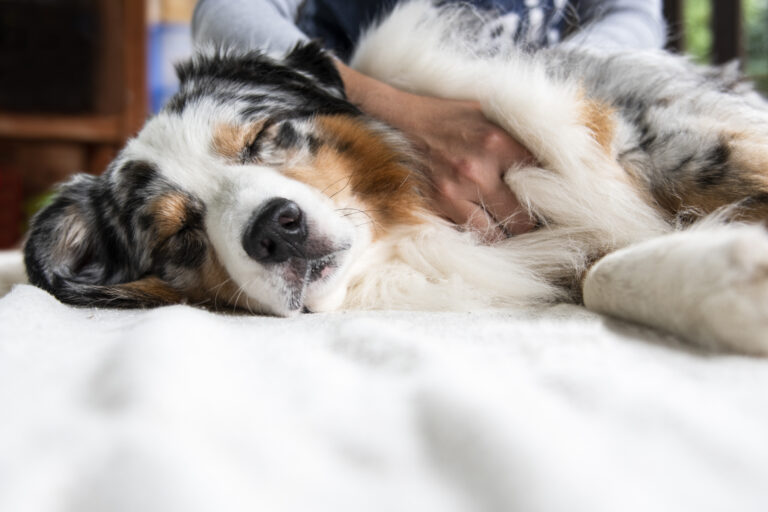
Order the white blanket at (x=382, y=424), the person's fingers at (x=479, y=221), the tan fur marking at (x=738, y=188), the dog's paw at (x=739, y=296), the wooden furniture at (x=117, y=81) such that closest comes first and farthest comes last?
the white blanket at (x=382, y=424)
the dog's paw at (x=739, y=296)
the tan fur marking at (x=738, y=188)
the person's fingers at (x=479, y=221)
the wooden furniture at (x=117, y=81)

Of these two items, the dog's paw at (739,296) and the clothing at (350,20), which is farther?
the clothing at (350,20)

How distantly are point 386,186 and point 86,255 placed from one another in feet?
3.12

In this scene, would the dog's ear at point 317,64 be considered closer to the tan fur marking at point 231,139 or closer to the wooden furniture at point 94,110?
the tan fur marking at point 231,139

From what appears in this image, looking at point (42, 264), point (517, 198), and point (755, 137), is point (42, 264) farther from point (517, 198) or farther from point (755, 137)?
point (755, 137)

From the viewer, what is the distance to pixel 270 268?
1446 millimetres

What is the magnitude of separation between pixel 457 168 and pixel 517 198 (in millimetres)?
181

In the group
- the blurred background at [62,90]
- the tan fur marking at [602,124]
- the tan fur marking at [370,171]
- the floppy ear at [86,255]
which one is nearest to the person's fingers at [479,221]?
the tan fur marking at [370,171]

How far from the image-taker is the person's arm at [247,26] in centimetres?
223

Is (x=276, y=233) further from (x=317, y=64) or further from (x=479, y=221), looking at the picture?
(x=317, y=64)

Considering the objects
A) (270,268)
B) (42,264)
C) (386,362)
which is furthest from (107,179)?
(386,362)

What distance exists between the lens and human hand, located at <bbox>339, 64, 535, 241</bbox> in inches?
67.1

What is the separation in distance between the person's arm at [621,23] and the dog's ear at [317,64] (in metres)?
0.85

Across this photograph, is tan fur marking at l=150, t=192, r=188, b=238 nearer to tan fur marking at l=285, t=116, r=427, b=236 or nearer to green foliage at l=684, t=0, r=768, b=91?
tan fur marking at l=285, t=116, r=427, b=236

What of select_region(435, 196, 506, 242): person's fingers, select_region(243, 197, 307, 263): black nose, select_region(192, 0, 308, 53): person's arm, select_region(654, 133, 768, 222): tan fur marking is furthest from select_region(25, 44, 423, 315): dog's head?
select_region(654, 133, 768, 222): tan fur marking
